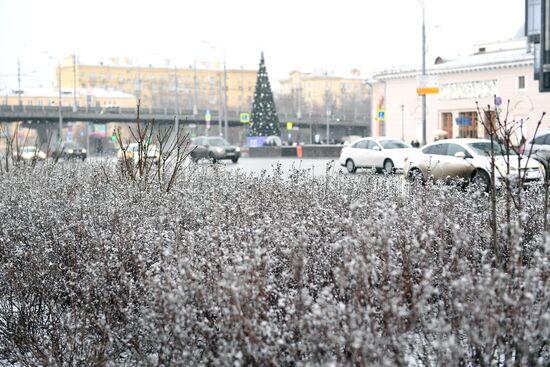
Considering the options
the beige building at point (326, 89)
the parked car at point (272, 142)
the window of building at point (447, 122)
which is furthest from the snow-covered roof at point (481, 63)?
the beige building at point (326, 89)

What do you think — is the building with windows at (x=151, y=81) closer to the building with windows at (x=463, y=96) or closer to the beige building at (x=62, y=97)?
the beige building at (x=62, y=97)

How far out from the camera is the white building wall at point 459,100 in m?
53.8

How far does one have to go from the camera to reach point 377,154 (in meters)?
29.8

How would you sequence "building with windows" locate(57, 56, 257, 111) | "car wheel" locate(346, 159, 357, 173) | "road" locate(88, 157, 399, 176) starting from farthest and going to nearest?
"building with windows" locate(57, 56, 257, 111)
"car wheel" locate(346, 159, 357, 173)
"road" locate(88, 157, 399, 176)

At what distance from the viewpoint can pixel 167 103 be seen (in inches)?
5148

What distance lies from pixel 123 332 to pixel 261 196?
4018 millimetres

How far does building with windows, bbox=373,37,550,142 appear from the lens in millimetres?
54062

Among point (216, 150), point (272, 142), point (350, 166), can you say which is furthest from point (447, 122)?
point (350, 166)

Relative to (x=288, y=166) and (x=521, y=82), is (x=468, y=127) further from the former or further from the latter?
(x=288, y=166)

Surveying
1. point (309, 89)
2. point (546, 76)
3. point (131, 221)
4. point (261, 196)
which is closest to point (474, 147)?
point (261, 196)

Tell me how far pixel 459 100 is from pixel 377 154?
1251 inches

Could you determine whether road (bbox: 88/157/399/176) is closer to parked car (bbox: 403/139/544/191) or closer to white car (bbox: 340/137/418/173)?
white car (bbox: 340/137/418/173)

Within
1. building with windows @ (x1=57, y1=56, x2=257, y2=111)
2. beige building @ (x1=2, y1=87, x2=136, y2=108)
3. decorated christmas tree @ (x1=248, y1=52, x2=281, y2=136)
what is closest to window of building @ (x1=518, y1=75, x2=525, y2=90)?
decorated christmas tree @ (x1=248, y1=52, x2=281, y2=136)

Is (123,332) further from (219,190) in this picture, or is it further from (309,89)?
(309,89)
